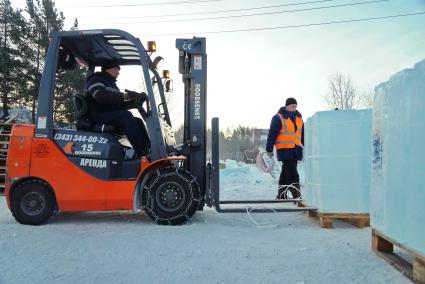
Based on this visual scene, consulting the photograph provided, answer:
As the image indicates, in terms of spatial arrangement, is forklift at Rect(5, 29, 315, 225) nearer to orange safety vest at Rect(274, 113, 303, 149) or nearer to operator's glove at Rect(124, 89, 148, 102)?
operator's glove at Rect(124, 89, 148, 102)

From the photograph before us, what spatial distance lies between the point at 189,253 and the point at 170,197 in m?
1.56

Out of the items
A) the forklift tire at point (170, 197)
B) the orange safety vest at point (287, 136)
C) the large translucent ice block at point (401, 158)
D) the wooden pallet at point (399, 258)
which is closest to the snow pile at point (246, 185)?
the orange safety vest at point (287, 136)

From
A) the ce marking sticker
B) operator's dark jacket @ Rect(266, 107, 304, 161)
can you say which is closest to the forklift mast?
the ce marking sticker

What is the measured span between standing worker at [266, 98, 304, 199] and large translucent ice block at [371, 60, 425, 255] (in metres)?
2.97

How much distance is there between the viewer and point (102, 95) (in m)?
5.09

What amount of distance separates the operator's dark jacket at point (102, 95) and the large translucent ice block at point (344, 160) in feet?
8.68

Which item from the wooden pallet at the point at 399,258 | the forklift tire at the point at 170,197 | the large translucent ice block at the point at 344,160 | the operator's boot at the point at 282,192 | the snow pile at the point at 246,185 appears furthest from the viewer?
the snow pile at the point at 246,185

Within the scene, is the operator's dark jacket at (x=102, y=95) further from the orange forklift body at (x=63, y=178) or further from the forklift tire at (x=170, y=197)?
the forklift tire at (x=170, y=197)

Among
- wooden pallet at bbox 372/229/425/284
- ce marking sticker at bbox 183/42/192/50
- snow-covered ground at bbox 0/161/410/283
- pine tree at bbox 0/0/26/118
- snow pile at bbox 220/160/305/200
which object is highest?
pine tree at bbox 0/0/26/118

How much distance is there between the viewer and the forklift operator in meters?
5.12

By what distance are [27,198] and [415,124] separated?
4.62 meters

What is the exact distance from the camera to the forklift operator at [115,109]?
512 centimetres

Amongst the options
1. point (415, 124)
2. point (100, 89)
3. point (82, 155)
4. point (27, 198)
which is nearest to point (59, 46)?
point (100, 89)

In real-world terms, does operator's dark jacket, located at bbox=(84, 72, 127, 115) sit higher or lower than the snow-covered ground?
higher
